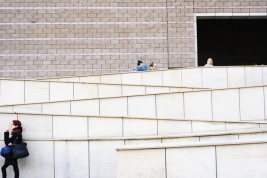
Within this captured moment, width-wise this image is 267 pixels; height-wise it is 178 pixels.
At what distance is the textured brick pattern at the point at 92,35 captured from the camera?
19141 millimetres

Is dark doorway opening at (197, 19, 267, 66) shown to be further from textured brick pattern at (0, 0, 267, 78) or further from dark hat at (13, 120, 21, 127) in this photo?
dark hat at (13, 120, 21, 127)

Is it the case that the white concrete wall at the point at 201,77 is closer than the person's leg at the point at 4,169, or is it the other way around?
the person's leg at the point at 4,169

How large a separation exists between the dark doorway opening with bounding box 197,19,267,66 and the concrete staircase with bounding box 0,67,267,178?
13163mm

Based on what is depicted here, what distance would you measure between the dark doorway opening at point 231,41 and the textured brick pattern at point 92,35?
6.49 metres

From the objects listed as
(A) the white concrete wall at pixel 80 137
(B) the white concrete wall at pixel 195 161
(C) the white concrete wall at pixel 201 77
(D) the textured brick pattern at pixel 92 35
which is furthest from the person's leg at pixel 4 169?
(D) the textured brick pattern at pixel 92 35

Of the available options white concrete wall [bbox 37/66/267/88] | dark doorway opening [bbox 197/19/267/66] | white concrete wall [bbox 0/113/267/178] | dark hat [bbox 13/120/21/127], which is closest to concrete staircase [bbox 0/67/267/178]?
white concrete wall [bbox 0/113/267/178]

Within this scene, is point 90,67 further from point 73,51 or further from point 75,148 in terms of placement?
point 75,148

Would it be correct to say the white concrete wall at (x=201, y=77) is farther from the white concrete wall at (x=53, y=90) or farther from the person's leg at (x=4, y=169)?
the person's leg at (x=4, y=169)

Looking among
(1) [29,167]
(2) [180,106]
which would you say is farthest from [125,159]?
(2) [180,106]

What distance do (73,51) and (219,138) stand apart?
11.9 metres

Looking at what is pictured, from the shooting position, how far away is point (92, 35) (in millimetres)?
19375

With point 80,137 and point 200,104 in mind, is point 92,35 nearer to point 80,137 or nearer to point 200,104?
point 200,104

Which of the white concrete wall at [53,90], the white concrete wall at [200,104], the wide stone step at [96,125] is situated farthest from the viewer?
the white concrete wall at [53,90]

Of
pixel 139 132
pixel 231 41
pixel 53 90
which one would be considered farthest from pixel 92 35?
pixel 139 132
